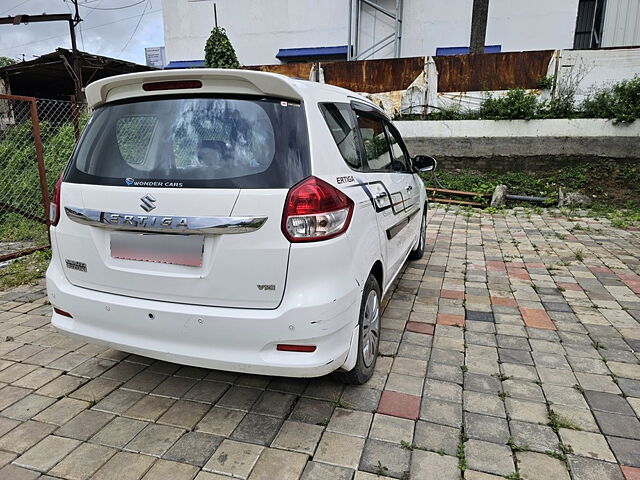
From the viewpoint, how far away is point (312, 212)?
Result: 1989 mm

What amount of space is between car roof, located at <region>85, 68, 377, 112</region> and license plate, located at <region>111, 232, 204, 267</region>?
2.42ft

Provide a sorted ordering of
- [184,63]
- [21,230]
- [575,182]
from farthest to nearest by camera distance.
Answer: [184,63] → [575,182] → [21,230]

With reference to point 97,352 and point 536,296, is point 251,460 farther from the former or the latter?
point 536,296

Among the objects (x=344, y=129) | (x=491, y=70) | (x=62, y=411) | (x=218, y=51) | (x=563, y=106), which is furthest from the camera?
(x=218, y=51)

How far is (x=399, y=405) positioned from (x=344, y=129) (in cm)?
160

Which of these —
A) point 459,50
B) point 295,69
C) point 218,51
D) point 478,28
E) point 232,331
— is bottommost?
point 232,331

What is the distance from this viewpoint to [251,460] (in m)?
2.01

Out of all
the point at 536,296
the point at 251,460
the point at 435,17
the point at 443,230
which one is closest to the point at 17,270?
the point at 251,460

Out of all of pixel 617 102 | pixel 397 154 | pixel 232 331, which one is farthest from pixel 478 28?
pixel 232 331

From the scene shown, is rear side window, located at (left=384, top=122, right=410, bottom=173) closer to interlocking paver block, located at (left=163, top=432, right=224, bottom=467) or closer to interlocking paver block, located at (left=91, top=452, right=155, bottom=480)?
interlocking paver block, located at (left=163, top=432, right=224, bottom=467)

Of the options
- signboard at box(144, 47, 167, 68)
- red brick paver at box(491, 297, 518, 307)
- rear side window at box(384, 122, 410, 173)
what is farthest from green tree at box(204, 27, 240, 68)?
signboard at box(144, 47, 167, 68)

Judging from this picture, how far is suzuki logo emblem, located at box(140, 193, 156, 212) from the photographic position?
205 centimetres

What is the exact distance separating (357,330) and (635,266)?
4.39 m

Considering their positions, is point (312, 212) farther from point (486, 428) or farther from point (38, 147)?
point (38, 147)
